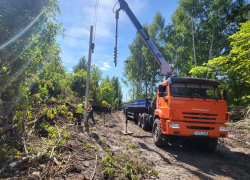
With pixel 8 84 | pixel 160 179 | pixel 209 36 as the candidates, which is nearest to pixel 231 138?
pixel 160 179

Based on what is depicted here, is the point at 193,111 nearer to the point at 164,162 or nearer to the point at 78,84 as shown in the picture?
the point at 164,162

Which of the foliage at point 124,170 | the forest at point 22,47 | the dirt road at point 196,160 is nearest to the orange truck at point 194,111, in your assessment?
the dirt road at point 196,160

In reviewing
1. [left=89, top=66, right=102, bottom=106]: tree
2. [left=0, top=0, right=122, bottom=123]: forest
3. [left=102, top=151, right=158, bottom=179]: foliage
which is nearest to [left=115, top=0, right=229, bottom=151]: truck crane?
[left=102, top=151, right=158, bottom=179]: foliage

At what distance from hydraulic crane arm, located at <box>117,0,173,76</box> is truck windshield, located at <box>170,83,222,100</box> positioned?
11.2 ft

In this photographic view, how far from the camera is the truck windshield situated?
5566 mm

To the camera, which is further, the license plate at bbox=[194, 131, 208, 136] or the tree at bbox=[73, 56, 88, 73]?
the tree at bbox=[73, 56, 88, 73]

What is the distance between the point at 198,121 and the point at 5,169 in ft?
18.3

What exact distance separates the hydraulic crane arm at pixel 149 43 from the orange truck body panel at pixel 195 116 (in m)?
4.05

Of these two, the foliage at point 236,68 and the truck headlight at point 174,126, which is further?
the foliage at point 236,68

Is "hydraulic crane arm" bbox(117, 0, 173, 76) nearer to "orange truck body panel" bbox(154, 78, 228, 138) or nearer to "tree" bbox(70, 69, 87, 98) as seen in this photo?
"orange truck body panel" bbox(154, 78, 228, 138)

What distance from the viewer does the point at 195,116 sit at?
522cm

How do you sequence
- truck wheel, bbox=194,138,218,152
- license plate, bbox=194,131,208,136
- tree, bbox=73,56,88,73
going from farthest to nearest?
tree, bbox=73,56,88,73
truck wheel, bbox=194,138,218,152
license plate, bbox=194,131,208,136

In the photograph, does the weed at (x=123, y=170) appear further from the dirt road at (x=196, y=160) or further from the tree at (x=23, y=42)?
the tree at (x=23, y=42)

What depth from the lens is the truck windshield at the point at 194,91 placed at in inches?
219
